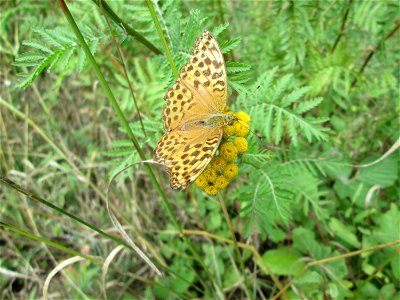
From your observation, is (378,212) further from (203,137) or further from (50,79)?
(50,79)

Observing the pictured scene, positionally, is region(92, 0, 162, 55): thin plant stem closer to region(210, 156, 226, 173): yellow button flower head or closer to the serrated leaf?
the serrated leaf

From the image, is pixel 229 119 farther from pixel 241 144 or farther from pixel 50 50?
Answer: pixel 50 50

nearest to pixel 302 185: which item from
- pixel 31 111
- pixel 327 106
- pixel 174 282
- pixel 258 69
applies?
pixel 327 106

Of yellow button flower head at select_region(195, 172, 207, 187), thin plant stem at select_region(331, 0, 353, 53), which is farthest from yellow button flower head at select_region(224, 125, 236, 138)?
thin plant stem at select_region(331, 0, 353, 53)

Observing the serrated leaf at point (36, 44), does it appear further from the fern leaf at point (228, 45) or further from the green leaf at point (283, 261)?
the green leaf at point (283, 261)

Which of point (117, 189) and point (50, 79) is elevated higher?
point (50, 79)

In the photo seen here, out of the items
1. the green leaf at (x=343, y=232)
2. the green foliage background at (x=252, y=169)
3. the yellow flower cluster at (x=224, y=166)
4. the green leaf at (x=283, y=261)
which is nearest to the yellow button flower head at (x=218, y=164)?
the yellow flower cluster at (x=224, y=166)
